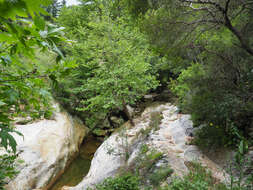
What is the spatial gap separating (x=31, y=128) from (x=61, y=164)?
6.91 feet

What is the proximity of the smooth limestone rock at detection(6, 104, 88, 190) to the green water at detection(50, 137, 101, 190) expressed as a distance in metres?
0.24

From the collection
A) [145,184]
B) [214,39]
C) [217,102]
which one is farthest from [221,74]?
[145,184]

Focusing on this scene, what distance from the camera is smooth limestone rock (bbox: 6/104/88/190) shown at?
5141 mm

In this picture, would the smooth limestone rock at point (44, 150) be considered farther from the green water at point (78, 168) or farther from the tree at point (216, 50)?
the tree at point (216, 50)

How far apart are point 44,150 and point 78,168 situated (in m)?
1.71

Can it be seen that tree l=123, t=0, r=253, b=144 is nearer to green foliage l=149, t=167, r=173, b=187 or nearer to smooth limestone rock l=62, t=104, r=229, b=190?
smooth limestone rock l=62, t=104, r=229, b=190

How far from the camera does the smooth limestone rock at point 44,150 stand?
5141mm

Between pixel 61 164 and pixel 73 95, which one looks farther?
pixel 73 95

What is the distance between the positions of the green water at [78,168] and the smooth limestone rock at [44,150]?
0.24 m

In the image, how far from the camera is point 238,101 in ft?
11.0

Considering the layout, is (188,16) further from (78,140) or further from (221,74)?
(78,140)

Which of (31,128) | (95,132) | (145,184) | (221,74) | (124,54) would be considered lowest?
(95,132)

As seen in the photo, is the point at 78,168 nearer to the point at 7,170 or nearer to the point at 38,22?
the point at 7,170

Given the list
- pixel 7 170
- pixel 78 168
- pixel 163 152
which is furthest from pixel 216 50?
pixel 78 168
